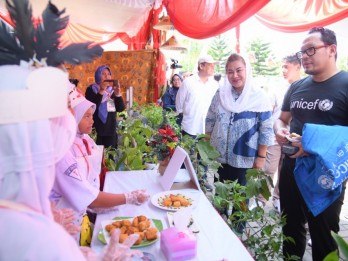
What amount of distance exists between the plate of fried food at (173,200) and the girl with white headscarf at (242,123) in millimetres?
738

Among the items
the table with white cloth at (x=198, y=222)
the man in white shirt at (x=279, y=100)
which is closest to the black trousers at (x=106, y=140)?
the table with white cloth at (x=198, y=222)

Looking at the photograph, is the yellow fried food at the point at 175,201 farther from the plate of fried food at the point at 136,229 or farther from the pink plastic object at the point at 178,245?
the pink plastic object at the point at 178,245

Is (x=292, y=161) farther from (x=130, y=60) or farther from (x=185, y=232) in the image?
(x=130, y=60)

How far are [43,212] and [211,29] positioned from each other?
7.43 ft

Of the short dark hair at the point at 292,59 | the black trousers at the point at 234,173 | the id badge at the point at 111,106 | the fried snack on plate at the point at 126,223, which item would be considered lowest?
the black trousers at the point at 234,173

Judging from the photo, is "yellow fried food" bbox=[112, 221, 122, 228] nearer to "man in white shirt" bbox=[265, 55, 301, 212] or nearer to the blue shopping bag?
the blue shopping bag

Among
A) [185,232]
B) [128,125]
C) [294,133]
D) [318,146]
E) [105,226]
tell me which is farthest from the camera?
[128,125]

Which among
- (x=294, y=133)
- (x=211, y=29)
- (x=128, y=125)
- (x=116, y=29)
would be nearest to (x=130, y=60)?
(x=116, y=29)

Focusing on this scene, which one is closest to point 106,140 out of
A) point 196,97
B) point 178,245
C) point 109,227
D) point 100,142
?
point 100,142

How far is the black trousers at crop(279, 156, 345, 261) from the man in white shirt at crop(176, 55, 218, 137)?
2030mm

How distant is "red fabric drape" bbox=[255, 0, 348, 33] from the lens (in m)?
1.83

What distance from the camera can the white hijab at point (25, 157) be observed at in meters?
0.52

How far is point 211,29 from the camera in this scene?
2496mm

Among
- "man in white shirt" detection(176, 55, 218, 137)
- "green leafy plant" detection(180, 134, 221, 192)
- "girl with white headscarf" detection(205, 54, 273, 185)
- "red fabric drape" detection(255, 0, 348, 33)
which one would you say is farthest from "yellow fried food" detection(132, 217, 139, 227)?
"man in white shirt" detection(176, 55, 218, 137)
